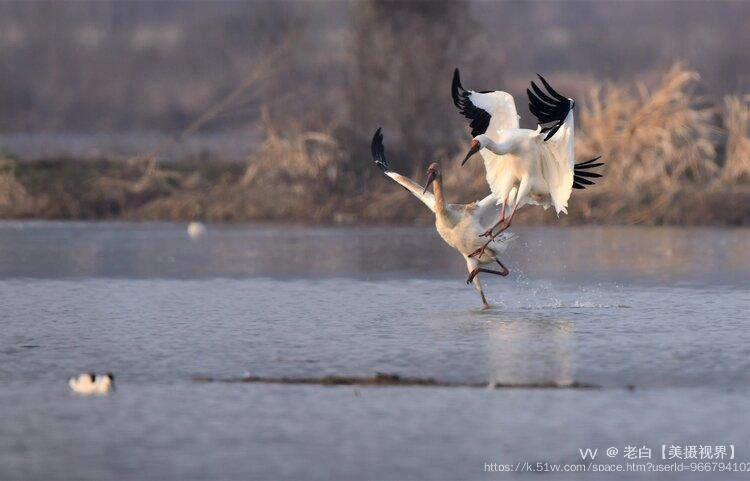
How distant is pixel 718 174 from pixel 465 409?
19211 mm

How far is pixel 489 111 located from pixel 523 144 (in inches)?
19.0

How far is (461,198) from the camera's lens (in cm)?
2423

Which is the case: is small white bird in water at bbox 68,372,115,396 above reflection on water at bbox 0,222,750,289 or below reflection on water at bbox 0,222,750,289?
below

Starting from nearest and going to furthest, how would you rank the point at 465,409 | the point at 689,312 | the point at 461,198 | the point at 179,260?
1. the point at 465,409
2. the point at 689,312
3. the point at 179,260
4. the point at 461,198

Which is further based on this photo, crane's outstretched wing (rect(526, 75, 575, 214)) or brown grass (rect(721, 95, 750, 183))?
brown grass (rect(721, 95, 750, 183))

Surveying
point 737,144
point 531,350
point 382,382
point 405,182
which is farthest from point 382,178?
point 382,382

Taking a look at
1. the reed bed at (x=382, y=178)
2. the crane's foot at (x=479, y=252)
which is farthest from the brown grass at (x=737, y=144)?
the crane's foot at (x=479, y=252)

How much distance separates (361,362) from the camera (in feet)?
29.7

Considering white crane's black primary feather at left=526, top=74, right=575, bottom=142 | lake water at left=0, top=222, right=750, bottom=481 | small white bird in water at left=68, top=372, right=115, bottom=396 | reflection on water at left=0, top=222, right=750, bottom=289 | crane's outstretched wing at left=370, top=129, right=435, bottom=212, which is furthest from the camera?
reflection on water at left=0, top=222, right=750, bottom=289

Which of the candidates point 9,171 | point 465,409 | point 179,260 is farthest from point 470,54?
point 465,409

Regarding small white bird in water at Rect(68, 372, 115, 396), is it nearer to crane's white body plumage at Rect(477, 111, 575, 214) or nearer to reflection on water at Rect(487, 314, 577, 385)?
reflection on water at Rect(487, 314, 577, 385)

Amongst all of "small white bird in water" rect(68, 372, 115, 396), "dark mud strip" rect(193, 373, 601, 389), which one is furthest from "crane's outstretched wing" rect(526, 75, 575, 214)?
"small white bird in water" rect(68, 372, 115, 396)

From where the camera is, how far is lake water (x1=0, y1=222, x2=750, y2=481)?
6.52 metres

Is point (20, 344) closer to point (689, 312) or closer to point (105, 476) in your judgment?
point (105, 476)
